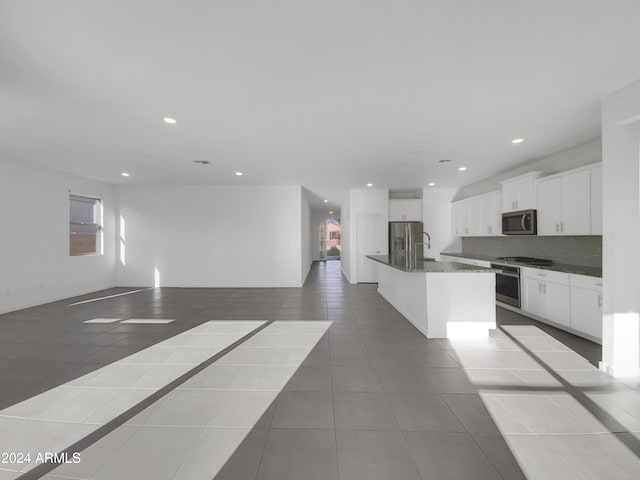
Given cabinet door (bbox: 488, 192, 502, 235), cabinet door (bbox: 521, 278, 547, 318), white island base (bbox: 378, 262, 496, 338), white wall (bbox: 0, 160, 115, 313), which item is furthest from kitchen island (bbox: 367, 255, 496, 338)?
white wall (bbox: 0, 160, 115, 313)

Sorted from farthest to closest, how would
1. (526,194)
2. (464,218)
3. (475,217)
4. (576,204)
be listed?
1. (464,218)
2. (475,217)
3. (526,194)
4. (576,204)

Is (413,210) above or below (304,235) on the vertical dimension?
above

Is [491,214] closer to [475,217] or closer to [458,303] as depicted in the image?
[475,217]

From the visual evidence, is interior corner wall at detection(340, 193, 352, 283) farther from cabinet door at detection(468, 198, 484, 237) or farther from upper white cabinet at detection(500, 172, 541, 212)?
upper white cabinet at detection(500, 172, 541, 212)

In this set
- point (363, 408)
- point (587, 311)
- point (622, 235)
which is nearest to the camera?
point (363, 408)

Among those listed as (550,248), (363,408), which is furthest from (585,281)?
(363,408)

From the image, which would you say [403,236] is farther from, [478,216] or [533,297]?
[533,297]

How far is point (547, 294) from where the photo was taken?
3803 mm

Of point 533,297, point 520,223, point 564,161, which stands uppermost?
point 564,161

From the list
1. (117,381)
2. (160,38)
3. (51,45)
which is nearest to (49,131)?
(51,45)

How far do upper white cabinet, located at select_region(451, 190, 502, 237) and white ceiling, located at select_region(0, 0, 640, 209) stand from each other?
4.68 ft

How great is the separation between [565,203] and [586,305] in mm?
1483

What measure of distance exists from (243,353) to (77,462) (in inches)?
59.8

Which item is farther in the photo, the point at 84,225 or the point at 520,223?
the point at 84,225
